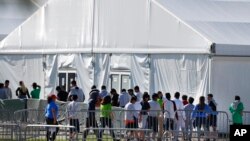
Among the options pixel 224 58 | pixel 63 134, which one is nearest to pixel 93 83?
pixel 224 58

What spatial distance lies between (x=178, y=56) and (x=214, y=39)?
70.7 inches

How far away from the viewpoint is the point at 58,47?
3275cm

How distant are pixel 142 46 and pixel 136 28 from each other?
811 mm

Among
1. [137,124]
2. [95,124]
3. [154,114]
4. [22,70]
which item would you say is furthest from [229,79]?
[22,70]

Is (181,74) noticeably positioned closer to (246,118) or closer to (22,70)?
(246,118)

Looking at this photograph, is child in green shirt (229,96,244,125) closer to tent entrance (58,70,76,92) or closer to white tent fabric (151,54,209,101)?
white tent fabric (151,54,209,101)

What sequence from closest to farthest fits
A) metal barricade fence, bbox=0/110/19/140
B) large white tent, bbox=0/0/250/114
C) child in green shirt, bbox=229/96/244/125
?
metal barricade fence, bbox=0/110/19/140
child in green shirt, bbox=229/96/244/125
large white tent, bbox=0/0/250/114

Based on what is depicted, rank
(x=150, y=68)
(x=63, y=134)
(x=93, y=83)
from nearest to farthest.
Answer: (x=63, y=134), (x=150, y=68), (x=93, y=83)

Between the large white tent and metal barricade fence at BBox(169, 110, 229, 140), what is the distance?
12.7 feet

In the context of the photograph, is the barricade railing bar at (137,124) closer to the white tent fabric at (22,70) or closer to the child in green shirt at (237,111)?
the child in green shirt at (237,111)

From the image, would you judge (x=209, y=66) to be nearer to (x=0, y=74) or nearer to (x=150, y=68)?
(x=150, y=68)

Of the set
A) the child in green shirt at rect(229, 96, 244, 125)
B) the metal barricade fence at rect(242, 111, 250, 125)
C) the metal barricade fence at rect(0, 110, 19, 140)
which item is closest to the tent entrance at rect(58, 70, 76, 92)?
the metal barricade fence at rect(242, 111, 250, 125)

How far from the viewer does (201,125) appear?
69.8 ft

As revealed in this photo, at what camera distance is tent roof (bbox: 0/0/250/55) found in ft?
89.9
